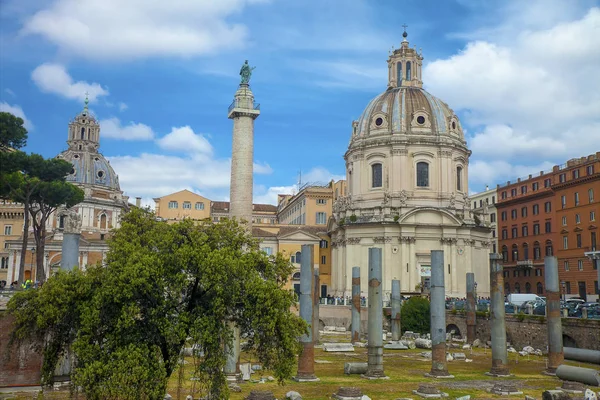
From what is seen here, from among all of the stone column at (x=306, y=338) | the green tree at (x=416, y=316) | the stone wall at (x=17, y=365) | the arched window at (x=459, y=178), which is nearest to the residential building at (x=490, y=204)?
the arched window at (x=459, y=178)

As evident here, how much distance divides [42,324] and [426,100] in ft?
189

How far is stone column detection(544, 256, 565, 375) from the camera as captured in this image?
27844 mm

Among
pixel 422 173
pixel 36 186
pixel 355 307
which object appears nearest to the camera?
pixel 355 307

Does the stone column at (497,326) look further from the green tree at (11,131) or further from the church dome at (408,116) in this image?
the church dome at (408,116)

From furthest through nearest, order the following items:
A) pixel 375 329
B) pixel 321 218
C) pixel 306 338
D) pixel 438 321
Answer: pixel 321 218
pixel 438 321
pixel 375 329
pixel 306 338

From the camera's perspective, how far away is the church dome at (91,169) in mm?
92250

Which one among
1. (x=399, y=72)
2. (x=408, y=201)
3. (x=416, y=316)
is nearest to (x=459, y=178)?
(x=408, y=201)

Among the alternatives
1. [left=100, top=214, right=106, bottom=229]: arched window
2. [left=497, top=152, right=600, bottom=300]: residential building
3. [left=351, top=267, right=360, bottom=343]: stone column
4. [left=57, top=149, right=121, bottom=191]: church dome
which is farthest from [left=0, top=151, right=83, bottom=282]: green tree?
[left=497, top=152, right=600, bottom=300]: residential building

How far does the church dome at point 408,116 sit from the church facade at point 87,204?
3268cm

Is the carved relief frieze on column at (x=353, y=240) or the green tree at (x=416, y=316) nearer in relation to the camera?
the green tree at (x=416, y=316)

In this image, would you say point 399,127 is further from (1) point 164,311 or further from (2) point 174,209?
(1) point 164,311

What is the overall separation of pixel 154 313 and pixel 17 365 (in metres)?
10.3

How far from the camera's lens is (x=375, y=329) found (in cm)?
2653

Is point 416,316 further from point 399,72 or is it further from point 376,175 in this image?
point 399,72
